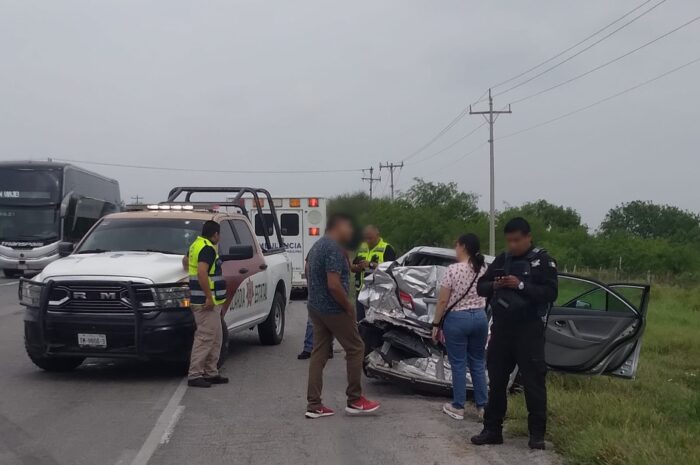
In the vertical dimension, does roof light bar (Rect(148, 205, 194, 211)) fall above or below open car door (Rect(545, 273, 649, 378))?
above

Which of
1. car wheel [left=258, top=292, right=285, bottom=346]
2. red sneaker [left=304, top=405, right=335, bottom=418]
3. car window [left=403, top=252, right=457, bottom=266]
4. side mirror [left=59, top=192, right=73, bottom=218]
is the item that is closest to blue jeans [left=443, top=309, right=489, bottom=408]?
red sneaker [left=304, top=405, right=335, bottom=418]

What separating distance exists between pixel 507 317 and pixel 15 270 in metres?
27.9

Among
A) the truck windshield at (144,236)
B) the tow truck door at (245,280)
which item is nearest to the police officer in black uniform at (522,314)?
the tow truck door at (245,280)

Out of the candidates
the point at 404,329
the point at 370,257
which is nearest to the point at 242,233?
the point at 370,257

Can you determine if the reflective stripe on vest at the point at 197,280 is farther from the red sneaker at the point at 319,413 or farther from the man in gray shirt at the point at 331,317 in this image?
the red sneaker at the point at 319,413

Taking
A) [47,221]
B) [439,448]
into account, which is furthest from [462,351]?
[47,221]

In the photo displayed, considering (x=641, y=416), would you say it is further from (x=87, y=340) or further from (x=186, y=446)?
(x=87, y=340)

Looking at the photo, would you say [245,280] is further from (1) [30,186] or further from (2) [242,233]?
(1) [30,186]

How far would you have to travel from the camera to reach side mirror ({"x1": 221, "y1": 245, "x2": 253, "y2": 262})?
10.1 m

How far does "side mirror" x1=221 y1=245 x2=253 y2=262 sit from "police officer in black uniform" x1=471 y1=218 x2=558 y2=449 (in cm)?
414

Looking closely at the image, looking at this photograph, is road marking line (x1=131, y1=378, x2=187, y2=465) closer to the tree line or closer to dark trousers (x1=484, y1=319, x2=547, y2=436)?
dark trousers (x1=484, y1=319, x2=547, y2=436)

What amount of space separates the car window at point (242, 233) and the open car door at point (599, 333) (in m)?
4.61

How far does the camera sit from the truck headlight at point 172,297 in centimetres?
918

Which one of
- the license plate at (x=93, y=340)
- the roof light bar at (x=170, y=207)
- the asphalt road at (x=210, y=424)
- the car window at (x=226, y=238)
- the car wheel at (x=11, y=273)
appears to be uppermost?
the roof light bar at (x=170, y=207)
